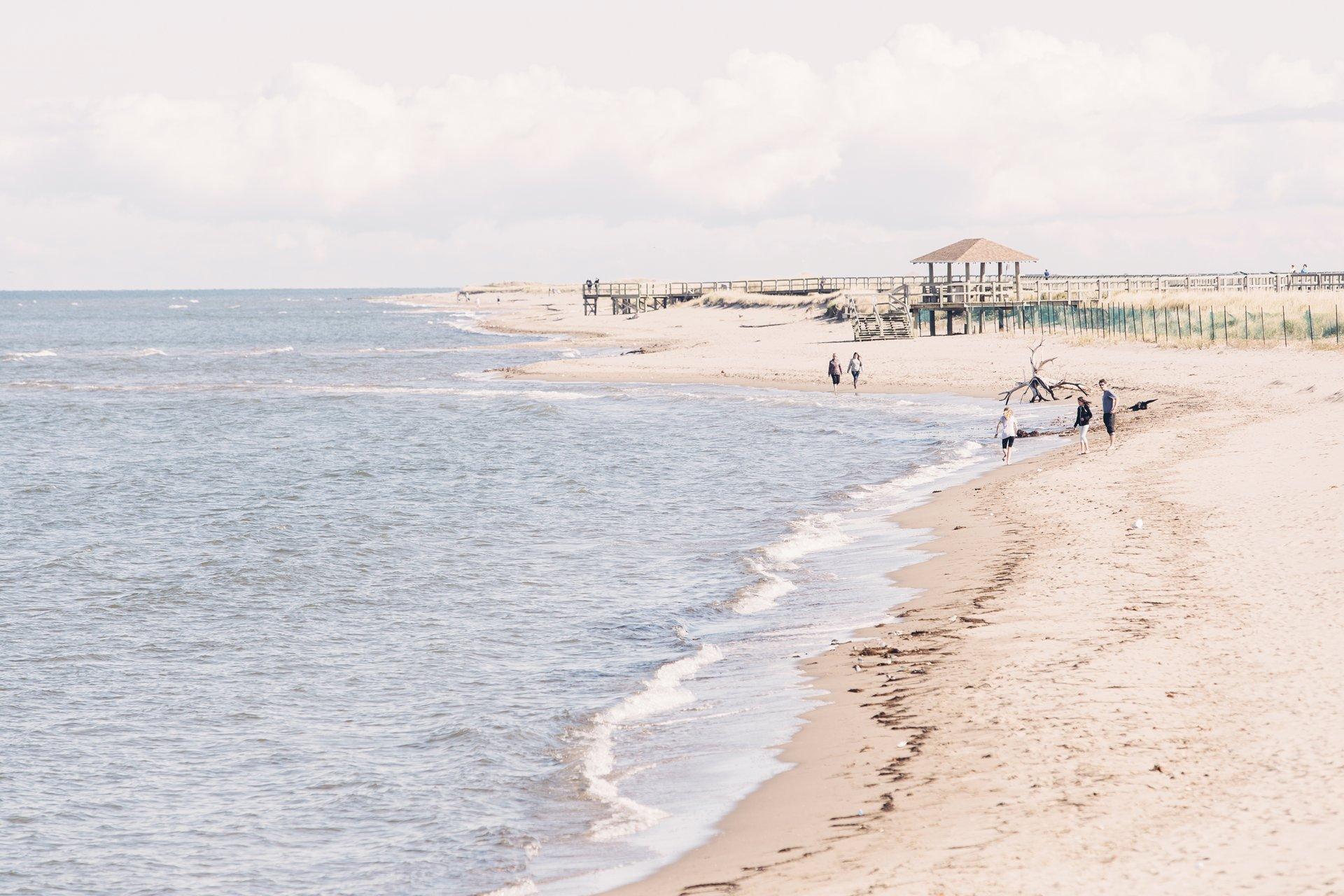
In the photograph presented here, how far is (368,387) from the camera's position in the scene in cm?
5759

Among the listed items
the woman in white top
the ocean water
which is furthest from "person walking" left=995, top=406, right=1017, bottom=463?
the woman in white top

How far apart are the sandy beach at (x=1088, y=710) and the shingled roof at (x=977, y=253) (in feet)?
122

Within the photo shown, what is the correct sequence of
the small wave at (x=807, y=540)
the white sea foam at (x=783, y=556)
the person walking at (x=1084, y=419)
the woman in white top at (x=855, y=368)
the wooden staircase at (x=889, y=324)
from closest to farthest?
the white sea foam at (x=783, y=556)
the small wave at (x=807, y=540)
the person walking at (x=1084, y=419)
the woman in white top at (x=855, y=368)
the wooden staircase at (x=889, y=324)

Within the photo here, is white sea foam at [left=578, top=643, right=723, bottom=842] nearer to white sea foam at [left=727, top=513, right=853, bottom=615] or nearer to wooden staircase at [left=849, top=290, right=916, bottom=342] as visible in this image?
white sea foam at [left=727, top=513, right=853, bottom=615]

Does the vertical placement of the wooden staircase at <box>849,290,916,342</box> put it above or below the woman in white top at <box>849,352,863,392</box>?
above

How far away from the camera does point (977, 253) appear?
196ft

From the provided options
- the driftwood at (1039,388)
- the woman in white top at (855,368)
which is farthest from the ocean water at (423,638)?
the woman in white top at (855,368)

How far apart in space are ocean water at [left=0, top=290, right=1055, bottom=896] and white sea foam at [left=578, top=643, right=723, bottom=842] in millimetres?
38

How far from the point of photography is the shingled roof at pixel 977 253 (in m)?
59.7

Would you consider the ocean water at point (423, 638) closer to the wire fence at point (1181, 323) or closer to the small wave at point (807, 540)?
the small wave at point (807, 540)

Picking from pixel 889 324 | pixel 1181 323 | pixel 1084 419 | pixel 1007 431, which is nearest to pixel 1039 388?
pixel 1084 419

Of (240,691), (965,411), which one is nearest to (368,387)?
(965,411)

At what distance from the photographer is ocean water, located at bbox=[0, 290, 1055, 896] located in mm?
9836

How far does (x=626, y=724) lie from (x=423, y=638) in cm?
435
